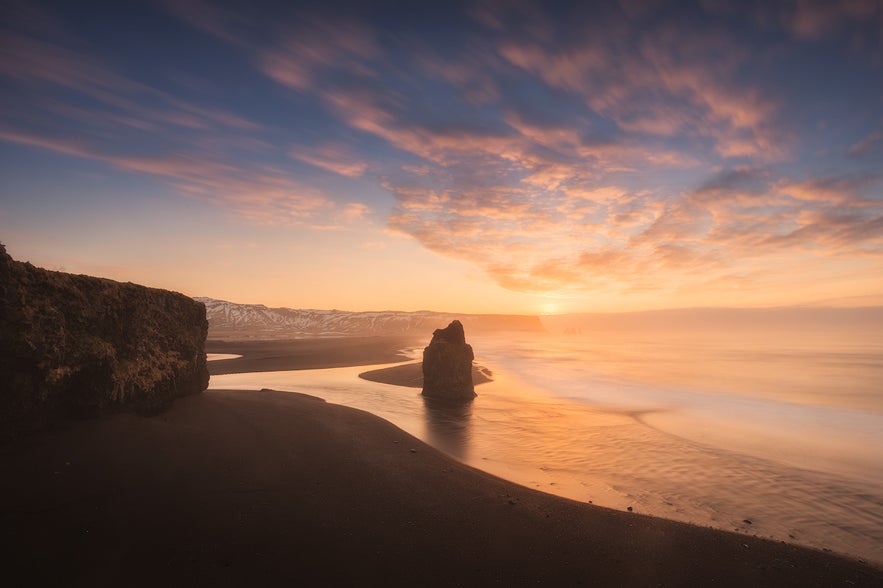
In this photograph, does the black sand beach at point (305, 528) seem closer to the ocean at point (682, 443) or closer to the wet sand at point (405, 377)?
the ocean at point (682, 443)

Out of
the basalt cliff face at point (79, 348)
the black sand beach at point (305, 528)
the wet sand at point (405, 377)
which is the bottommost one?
the wet sand at point (405, 377)

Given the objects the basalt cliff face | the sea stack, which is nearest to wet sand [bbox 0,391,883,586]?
the basalt cliff face

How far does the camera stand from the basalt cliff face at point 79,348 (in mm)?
8305

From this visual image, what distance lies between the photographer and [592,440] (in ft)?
58.9

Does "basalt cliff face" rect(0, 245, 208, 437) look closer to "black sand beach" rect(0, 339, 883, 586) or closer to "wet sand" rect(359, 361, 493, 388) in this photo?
"black sand beach" rect(0, 339, 883, 586)

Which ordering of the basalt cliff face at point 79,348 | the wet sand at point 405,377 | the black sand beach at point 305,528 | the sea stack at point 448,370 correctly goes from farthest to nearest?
the wet sand at point 405,377
the sea stack at point 448,370
the basalt cliff face at point 79,348
the black sand beach at point 305,528

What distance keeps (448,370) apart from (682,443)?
14.0 meters

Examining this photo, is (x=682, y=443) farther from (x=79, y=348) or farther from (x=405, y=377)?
(x=79, y=348)

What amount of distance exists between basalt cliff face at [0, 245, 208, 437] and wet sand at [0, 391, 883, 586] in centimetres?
87

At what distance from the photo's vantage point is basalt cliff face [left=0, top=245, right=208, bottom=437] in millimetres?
8305

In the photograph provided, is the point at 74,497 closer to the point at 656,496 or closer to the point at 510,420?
the point at 656,496

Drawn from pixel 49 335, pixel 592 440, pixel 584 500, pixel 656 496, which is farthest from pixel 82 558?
pixel 592 440

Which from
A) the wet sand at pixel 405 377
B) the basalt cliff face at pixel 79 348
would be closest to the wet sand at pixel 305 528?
the basalt cliff face at pixel 79 348

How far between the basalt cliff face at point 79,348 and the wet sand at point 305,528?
0.87 m
